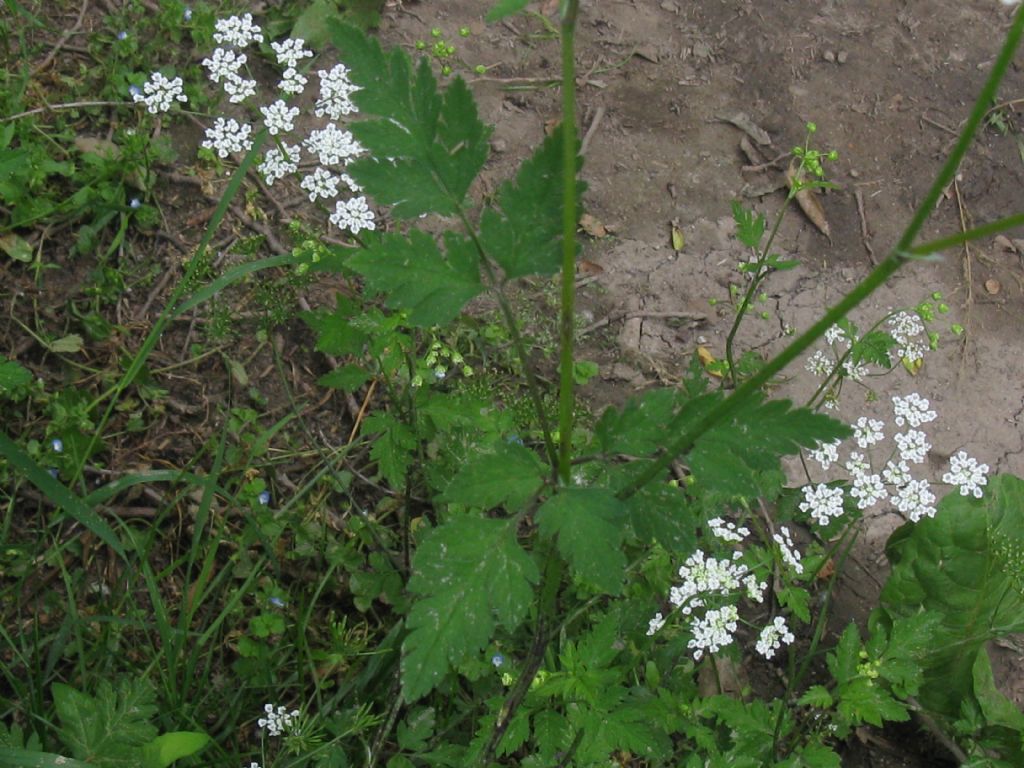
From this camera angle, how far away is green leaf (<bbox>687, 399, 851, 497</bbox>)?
168 centimetres

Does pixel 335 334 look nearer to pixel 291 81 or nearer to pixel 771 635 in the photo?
pixel 291 81

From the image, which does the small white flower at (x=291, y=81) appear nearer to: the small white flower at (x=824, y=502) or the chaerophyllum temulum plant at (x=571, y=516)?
the chaerophyllum temulum plant at (x=571, y=516)

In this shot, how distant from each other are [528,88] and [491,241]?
2.86m

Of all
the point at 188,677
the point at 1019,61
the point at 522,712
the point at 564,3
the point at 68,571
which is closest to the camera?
the point at 564,3

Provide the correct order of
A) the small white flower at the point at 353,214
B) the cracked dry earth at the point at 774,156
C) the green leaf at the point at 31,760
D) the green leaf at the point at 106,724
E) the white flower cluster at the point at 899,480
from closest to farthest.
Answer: the green leaf at the point at 31,760 < the green leaf at the point at 106,724 < the small white flower at the point at 353,214 < the white flower cluster at the point at 899,480 < the cracked dry earth at the point at 774,156

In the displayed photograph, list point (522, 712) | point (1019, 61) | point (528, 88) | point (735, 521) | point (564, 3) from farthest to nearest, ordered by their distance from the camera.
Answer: point (1019, 61)
point (528, 88)
point (735, 521)
point (522, 712)
point (564, 3)

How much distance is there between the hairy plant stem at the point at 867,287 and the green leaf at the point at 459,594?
282mm

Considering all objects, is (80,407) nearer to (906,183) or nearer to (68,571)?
(68,571)

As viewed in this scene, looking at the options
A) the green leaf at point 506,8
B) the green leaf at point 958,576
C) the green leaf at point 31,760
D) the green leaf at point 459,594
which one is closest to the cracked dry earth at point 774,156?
the green leaf at point 958,576

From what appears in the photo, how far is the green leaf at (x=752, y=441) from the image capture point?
1.68 m

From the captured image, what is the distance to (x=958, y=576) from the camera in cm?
314

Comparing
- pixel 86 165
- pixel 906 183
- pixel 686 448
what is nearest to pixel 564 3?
pixel 686 448

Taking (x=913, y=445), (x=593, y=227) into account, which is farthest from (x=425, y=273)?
(x=593, y=227)

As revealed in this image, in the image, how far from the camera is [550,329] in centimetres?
378
